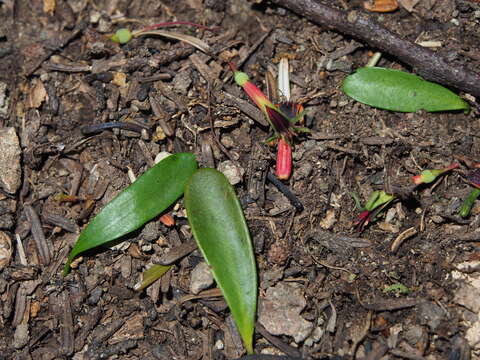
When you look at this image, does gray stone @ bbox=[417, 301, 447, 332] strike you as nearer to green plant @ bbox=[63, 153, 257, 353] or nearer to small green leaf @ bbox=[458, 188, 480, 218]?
small green leaf @ bbox=[458, 188, 480, 218]

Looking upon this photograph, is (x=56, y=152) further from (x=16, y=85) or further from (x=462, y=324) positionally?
(x=462, y=324)

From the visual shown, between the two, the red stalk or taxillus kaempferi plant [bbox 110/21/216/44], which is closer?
the red stalk

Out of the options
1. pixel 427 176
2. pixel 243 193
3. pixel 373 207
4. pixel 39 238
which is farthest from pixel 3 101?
pixel 427 176

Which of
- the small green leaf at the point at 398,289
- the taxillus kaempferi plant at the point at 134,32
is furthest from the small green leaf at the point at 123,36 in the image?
the small green leaf at the point at 398,289

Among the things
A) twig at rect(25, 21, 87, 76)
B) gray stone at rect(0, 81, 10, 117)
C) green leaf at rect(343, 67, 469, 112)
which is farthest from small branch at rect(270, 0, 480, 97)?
gray stone at rect(0, 81, 10, 117)

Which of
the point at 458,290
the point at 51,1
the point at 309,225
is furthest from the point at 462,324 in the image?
the point at 51,1

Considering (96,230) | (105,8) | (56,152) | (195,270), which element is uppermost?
(105,8)
